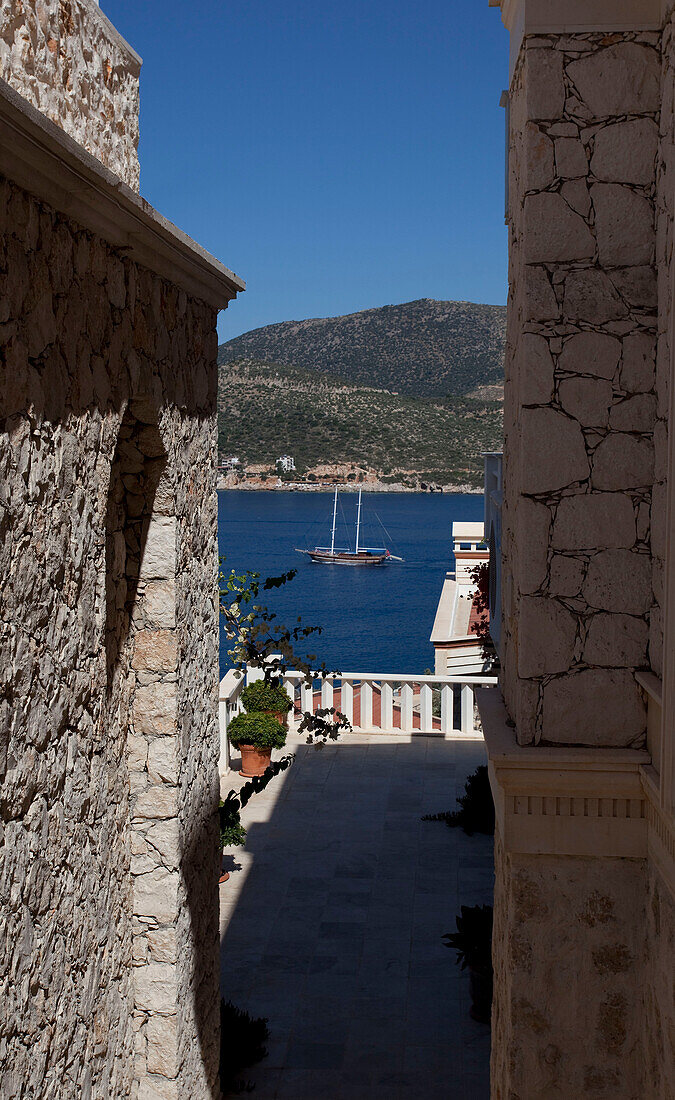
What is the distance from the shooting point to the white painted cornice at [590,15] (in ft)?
10.6

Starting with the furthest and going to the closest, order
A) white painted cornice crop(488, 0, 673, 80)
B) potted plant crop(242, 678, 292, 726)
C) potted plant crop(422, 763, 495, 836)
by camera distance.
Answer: potted plant crop(242, 678, 292, 726) → potted plant crop(422, 763, 495, 836) → white painted cornice crop(488, 0, 673, 80)

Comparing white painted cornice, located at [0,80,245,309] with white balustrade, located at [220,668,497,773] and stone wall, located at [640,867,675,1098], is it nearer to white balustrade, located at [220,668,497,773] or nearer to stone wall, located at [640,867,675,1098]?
stone wall, located at [640,867,675,1098]

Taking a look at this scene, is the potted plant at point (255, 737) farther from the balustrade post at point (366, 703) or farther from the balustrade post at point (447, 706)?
the balustrade post at point (447, 706)

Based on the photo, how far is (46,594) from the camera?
8.91 feet

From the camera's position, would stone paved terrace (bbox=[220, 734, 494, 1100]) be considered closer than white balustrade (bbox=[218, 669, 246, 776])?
Yes

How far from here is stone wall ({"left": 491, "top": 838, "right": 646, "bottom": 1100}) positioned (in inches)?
132

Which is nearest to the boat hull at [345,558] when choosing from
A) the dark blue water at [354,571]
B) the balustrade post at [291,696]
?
the dark blue water at [354,571]

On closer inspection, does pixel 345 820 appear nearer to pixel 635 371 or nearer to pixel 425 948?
pixel 425 948

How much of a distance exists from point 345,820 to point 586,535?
18.8ft

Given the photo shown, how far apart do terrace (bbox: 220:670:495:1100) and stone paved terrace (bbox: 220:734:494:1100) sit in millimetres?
10

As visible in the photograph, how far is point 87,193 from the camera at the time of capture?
2697mm

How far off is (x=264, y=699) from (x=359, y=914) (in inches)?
121

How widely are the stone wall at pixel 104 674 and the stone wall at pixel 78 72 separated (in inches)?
19.3

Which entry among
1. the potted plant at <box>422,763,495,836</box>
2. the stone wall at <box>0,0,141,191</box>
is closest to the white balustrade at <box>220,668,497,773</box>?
the potted plant at <box>422,763,495,836</box>
